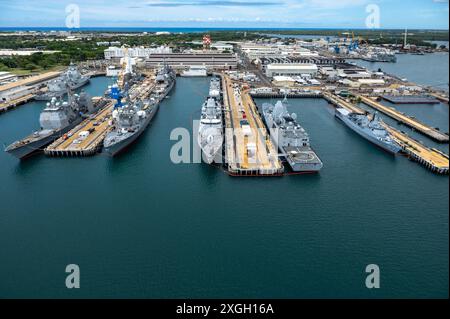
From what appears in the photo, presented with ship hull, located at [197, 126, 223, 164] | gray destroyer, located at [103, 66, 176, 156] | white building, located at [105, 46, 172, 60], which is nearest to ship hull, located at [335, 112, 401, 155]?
ship hull, located at [197, 126, 223, 164]

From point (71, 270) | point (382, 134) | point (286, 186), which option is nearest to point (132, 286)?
point (71, 270)

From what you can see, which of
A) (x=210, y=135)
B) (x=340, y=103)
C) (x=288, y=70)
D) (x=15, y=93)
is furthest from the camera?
(x=288, y=70)

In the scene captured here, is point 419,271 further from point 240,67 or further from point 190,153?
point 240,67

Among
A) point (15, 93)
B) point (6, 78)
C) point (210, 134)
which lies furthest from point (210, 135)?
point (6, 78)

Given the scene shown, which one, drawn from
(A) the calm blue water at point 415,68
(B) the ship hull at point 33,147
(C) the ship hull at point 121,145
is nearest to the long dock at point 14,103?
(B) the ship hull at point 33,147

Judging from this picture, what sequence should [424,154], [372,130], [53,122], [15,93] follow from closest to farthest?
[424,154], [372,130], [53,122], [15,93]

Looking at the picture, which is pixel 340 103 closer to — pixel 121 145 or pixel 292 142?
pixel 292 142

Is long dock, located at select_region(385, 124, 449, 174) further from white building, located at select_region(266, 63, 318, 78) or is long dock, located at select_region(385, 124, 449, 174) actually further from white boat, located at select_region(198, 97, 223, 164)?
white building, located at select_region(266, 63, 318, 78)
